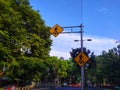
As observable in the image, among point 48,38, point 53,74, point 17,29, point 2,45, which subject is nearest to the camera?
point 2,45

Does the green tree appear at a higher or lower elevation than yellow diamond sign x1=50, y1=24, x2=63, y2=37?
higher

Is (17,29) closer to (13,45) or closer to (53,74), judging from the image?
(13,45)

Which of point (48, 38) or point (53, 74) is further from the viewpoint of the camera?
point (53, 74)

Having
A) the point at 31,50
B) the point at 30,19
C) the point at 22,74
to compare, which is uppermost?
the point at 30,19

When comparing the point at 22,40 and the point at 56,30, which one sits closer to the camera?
the point at 56,30

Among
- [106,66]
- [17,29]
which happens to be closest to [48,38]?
[17,29]

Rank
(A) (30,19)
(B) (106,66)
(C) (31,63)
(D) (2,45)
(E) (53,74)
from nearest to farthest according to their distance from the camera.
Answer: (D) (2,45), (C) (31,63), (A) (30,19), (B) (106,66), (E) (53,74)

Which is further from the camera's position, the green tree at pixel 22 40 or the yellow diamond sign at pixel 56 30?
the green tree at pixel 22 40

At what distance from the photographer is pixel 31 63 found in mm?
60469

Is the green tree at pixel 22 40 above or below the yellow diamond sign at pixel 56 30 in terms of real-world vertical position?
above

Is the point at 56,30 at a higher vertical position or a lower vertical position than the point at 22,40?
lower

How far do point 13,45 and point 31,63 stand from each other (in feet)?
18.3

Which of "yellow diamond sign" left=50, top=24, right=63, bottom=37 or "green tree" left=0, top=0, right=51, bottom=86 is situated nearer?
"yellow diamond sign" left=50, top=24, right=63, bottom=37

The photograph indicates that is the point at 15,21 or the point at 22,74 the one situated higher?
the point at 15,21
